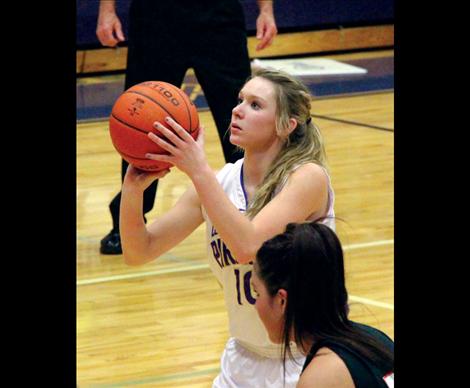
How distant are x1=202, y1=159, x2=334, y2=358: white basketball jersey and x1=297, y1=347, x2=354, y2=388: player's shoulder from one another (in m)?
1.14

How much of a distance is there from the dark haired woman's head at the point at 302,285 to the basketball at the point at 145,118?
2.48ft

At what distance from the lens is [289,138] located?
3789 millimetres

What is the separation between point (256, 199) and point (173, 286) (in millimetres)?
2458

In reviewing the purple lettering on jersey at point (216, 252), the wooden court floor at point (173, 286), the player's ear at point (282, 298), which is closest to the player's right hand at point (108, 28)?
the wooden court floor at point (173, 286)

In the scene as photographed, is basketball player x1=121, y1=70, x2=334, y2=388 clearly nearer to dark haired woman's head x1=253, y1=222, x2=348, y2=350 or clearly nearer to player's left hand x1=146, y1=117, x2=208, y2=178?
player's left hand x1=146, y1=117, x2=208, y2=178

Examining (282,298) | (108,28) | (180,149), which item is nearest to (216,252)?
(180,149)

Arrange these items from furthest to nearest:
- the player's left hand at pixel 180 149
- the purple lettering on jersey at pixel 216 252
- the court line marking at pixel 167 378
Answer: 1. the court line marking at pixel 167 378
2. the purple lettering on jersey at pixel 216 252
3. the player's left hand at pixel 180 149

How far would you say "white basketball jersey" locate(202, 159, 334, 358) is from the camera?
3.72 m

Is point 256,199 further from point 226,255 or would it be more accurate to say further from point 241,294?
point 241,294

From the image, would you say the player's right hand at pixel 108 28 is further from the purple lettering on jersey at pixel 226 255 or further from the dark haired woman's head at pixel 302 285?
the dark haired woman's head at pixel 302 285

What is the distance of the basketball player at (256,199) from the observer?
3607 millimetres

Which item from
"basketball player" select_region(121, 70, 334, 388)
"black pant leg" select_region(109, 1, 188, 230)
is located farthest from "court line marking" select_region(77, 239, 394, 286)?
"basketball player" select_region(121, 70, 334, 388)

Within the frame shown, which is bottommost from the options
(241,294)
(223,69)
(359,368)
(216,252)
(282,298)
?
(241,294)
